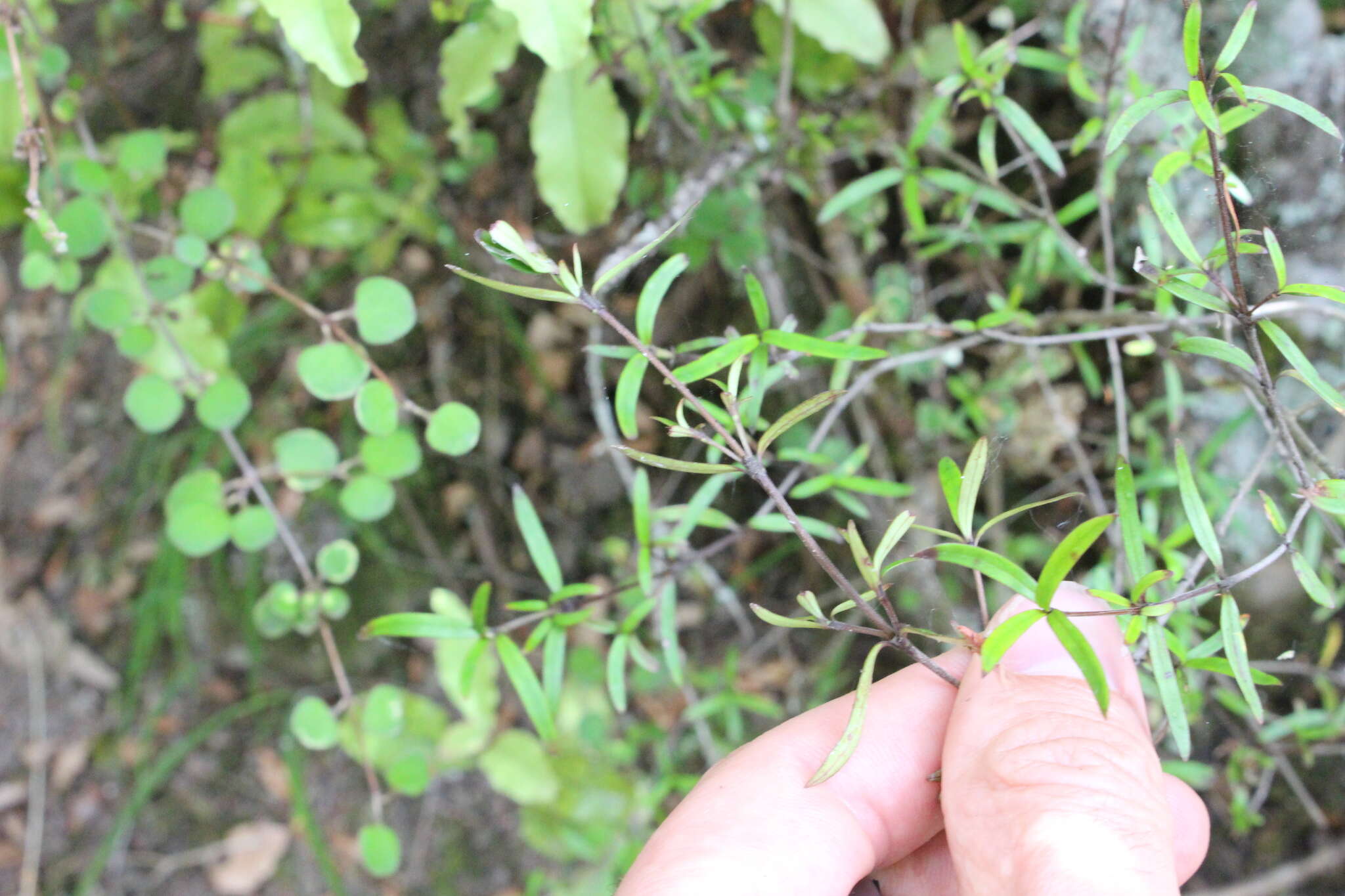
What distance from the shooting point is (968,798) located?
0.80 m

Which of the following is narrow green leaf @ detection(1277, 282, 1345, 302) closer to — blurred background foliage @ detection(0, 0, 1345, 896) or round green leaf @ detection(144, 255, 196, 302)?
blurred background foliage @ detection(0, 0, 1345, 896)

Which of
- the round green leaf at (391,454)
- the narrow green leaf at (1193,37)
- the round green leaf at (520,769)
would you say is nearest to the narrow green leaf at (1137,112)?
the narrow green leaf at (1193,37)

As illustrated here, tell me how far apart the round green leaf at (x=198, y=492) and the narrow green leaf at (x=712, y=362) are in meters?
0.80

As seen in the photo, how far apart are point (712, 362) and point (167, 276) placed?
902mm

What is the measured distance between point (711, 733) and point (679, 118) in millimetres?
1201

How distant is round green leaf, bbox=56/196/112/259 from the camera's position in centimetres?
119

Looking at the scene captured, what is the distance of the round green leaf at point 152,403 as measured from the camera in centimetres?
119

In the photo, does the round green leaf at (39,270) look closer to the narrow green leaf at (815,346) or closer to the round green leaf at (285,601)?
the round green leaf at (285,601)

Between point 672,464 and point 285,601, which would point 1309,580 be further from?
point 285,601

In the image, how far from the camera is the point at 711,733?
5.93 ft

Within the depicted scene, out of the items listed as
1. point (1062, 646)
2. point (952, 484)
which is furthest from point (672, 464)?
point (1062, 646)

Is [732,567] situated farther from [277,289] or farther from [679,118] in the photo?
[277,289]

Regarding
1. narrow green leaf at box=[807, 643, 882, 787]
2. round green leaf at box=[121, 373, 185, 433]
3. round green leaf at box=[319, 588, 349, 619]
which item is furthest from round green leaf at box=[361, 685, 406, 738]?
narrow green leaf at box=[807, 643, 882, 787]

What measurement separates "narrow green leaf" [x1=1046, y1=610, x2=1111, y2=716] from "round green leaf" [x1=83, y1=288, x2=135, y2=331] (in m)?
1.23
